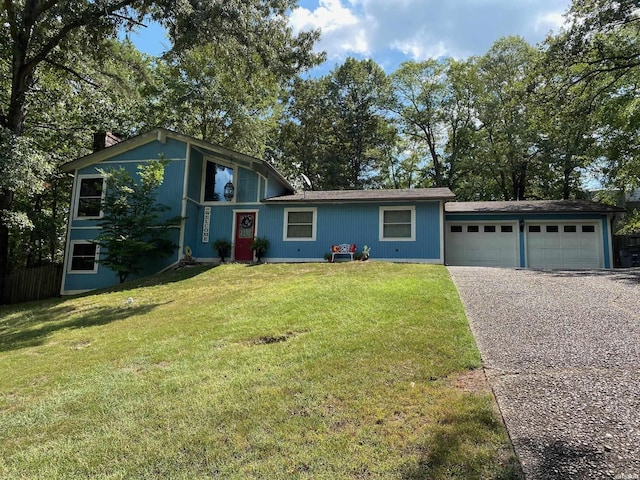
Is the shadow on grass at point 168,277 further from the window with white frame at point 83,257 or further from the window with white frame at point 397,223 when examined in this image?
the window with white frame at point 397,223

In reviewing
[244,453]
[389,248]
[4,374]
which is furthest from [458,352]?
[389,248]

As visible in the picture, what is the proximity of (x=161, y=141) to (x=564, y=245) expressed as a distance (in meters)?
15.7

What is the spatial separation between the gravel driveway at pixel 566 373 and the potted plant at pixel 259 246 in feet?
29.5

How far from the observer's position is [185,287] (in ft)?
37.6

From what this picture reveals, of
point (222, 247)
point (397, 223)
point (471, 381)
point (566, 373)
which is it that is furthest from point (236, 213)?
point (566, 373)

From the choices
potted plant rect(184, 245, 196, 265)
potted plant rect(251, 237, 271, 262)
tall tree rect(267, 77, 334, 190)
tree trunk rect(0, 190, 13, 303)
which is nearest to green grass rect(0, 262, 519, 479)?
potted plant rect(184, 245, 196, 265)

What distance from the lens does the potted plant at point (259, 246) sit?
15.4 metres

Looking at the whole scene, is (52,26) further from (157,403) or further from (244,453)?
(244,453)

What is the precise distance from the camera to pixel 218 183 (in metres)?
16.6

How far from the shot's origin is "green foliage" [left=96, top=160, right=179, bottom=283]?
540 inches

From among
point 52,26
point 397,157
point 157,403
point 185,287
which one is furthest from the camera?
point 397,157

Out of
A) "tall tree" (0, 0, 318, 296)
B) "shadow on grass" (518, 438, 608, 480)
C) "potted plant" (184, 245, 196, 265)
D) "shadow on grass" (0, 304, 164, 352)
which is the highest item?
"tall tree" (0, 0, 318, 296)

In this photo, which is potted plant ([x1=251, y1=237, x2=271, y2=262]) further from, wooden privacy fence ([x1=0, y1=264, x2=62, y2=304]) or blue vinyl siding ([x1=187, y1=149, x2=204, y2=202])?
wooden privacy fence ([x1=0, y1=264, x2=62, y2=304])

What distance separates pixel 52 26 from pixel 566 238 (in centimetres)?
1894
